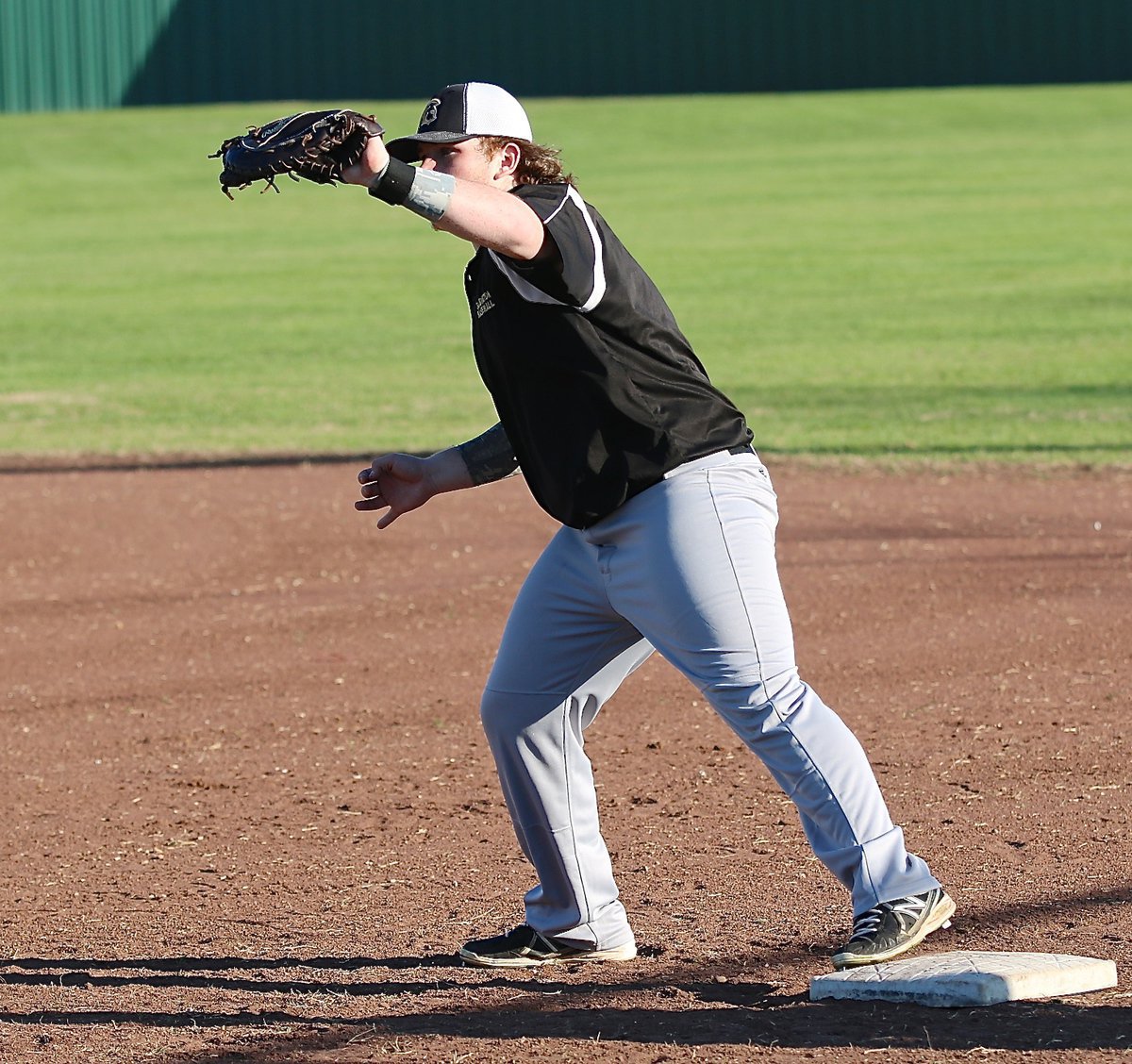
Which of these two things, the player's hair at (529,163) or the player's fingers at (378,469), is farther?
the player's fingers at (378,469)

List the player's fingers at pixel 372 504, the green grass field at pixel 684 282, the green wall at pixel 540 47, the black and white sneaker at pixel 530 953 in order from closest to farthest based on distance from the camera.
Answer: the black and white sneaker at pixel 530 953
the player's fingers at pixel 372 504
the green grass field at pixel 684 282
the green wall at pixel 540 47

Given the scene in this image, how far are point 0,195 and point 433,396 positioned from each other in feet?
62.5

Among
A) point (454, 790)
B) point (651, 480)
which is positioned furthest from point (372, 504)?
point (454, 790)

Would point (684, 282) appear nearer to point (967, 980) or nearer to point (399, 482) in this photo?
point (399, 482)

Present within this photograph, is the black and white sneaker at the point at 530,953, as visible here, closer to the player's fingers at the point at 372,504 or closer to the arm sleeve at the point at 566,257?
the player's fingers at the point at 372,504

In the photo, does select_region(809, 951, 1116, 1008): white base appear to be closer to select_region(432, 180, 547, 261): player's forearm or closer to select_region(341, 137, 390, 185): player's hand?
select_region(432, 180, 547, 261): player's forearm

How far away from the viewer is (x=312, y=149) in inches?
139

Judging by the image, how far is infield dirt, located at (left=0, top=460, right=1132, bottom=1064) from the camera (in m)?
3.88

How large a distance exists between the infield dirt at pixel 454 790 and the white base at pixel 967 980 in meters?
0.04

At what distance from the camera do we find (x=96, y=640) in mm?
8008

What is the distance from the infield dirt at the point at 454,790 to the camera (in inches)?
153

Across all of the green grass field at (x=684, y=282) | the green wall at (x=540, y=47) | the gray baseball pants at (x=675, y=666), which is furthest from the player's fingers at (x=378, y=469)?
the green wall at (x=540, y=47)

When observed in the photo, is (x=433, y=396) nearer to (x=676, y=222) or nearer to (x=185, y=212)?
(x=676, y=222)

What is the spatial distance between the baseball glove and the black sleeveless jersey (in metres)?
0.38
